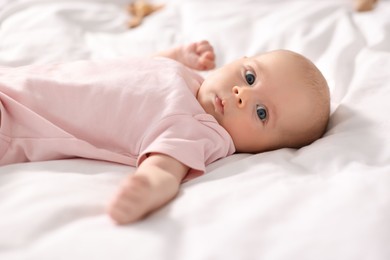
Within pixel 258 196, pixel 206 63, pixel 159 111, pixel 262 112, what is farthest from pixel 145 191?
pixel 206 63

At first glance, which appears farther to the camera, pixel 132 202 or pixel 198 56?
pixel 198 56

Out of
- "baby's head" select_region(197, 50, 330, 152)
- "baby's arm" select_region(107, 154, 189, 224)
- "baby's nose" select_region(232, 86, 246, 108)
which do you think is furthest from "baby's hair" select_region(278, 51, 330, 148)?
"baby's arm" select_region(107, 154, 189, 224)

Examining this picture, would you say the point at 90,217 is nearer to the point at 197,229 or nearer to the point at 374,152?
the point at 197,229

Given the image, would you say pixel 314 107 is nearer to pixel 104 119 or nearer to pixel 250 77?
pixel 250 77

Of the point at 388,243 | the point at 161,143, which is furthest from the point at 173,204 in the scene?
the point at 388,243

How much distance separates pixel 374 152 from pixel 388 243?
0.93 ft

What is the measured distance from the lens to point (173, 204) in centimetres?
77

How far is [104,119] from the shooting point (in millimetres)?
1001

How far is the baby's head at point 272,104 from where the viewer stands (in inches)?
40.5

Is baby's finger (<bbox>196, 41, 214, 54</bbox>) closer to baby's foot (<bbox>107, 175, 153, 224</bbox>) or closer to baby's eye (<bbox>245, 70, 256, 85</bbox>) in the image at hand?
baby's eye (<bbox>245, 70, 256, 85</bbox>)

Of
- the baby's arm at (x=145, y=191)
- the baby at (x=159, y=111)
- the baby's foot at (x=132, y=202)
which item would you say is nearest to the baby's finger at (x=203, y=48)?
the baby at (x=159, y=111)

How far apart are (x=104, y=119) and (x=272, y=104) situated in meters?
0.33

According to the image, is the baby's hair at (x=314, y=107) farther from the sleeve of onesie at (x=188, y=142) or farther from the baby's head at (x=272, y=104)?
the sleeve of onesie at (x=188, y=142)

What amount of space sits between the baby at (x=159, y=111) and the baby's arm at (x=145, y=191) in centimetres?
2
